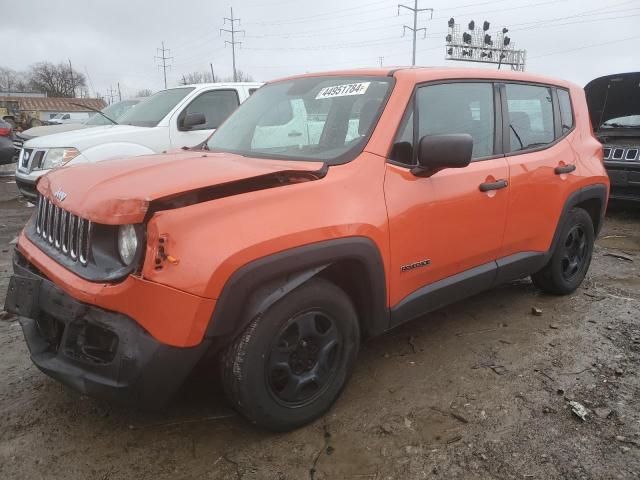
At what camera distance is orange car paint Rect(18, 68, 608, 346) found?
2066 mm

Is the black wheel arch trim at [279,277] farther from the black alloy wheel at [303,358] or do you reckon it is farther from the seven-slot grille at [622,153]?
the seven-slot grille at [622,153]

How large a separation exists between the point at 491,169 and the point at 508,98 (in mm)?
658

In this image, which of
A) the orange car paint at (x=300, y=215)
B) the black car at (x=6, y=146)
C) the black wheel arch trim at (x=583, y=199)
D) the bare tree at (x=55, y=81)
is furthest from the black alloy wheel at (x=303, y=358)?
the bare tree at (x=55, y=81)

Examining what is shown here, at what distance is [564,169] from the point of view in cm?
388

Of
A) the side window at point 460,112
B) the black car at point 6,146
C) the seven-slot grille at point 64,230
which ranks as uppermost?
the side window at point 460,112

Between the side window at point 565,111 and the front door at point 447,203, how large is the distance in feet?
3.02

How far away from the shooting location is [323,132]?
302 cm

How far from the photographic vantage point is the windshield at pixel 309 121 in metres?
2.88

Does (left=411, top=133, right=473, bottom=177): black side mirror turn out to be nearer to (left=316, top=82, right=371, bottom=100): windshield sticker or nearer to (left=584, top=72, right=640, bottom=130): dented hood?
(left=316, top=82, right=371, bottom=100): windshield sticker

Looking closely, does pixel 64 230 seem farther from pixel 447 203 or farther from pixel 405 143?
pixel 447 203

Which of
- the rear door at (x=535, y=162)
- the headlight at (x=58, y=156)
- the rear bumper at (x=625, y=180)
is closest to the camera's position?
the rear door at (x=535, y=162)

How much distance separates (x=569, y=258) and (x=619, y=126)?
4305mm

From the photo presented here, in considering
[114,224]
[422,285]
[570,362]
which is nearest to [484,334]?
[570,362]

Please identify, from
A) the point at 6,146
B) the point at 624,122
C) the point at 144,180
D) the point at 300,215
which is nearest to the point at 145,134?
the point at 144,180
